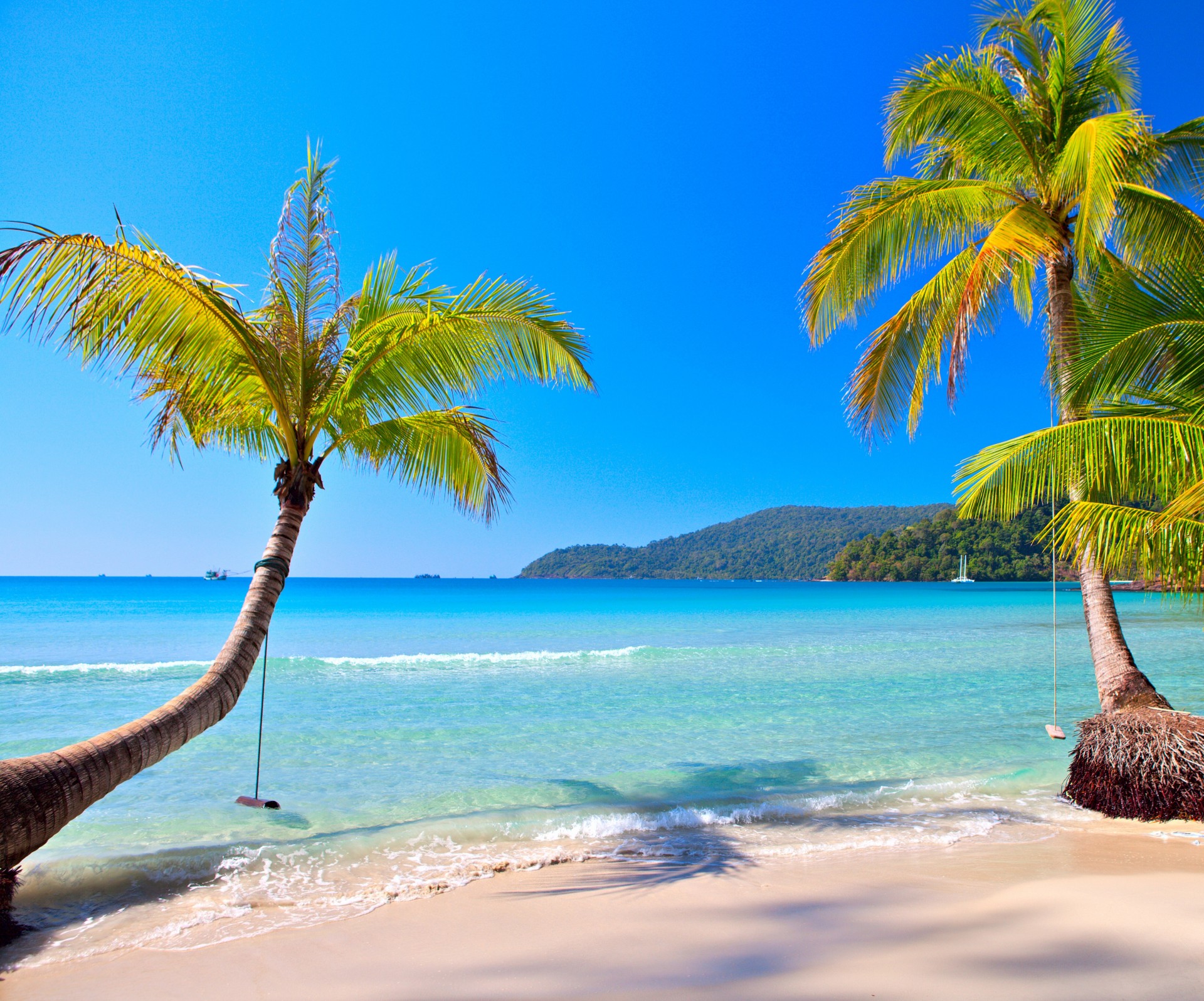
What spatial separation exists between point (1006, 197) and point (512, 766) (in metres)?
8.51

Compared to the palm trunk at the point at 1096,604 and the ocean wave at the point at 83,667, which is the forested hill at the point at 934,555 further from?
the ocean wave at the point at 83,667

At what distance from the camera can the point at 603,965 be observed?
3514 millimetres

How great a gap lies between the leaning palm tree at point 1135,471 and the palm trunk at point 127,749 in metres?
5.81

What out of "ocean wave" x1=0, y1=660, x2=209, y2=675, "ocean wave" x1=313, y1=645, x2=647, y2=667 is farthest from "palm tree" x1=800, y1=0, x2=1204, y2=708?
"ocean wave" x1=0, y1=660, x2=209, y2=675

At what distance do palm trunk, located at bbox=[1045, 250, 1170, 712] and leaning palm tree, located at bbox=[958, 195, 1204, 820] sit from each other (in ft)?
0.52

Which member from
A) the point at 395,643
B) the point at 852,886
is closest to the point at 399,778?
the point at 852,886

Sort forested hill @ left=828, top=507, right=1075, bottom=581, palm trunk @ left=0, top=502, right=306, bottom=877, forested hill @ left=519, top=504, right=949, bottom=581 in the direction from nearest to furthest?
palm trunk @ left=0, top=502, right=306, bottom=877, forested hill @ left=828, top=507, right=1075, bottom=581, forested hill @ left=519, top=504, right=949, bottom=581

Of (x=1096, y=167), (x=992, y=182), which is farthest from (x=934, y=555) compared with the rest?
(x=1096, y=167)

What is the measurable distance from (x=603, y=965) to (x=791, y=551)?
436 ft

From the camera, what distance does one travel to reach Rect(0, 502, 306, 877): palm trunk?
3.12 metres

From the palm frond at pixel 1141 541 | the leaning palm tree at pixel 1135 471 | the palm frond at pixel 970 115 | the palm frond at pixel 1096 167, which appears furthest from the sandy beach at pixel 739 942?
the palm frond at pixel 970 115

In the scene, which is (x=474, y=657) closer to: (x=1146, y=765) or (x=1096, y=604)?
(x=1096, y=604)

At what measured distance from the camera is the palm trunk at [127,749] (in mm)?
3119

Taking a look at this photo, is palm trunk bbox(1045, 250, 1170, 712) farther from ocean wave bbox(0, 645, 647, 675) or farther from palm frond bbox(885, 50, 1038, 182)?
ocean wave bbox(0, 645, 647, 675)
